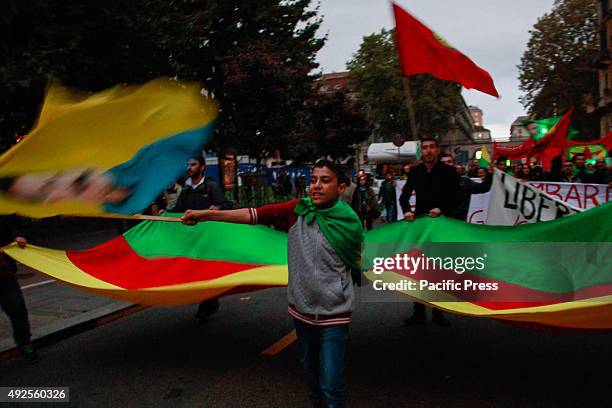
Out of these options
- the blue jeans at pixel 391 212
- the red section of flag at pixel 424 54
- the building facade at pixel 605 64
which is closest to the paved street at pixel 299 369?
the red section of flag at pixel 424 54

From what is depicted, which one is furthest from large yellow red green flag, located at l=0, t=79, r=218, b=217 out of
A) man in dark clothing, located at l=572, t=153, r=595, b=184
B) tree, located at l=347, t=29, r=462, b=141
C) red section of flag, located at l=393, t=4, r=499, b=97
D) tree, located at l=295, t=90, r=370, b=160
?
tree, located at l=347, t=29, r=462, b=141

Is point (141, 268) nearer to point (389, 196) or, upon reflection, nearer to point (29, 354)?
point (29, 354)

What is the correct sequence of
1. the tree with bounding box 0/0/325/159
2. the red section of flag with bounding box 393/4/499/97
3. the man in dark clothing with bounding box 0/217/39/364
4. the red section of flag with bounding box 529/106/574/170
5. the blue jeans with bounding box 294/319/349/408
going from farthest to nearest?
1. the red section of flag with bounding box 529/106/574/170
2. the tree with bounding box 0/0/325/159
3. the red section of flag with bounding box 393/4/499/97
4. the man in dark clothing with bounding box 0/217/39/364
5. the blue jeans with bounding box 294/319/349/408

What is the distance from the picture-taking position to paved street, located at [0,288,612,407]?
3.67 metres

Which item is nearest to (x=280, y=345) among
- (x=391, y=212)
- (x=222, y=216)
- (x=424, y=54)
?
(x=222, y=216)

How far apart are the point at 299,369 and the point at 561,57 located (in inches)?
1417

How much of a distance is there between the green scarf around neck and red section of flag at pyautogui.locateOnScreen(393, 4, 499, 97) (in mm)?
3459

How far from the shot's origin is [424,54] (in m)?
5.74

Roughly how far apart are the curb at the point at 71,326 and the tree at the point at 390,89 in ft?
142

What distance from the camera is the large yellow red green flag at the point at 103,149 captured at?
3367 millimetres

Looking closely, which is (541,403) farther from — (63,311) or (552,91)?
(552,91)

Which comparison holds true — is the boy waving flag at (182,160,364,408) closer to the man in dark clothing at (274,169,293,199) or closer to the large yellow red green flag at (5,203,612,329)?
the large yellow red green flag at (5,203,612,329)

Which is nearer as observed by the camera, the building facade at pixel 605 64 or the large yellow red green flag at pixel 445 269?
the large yellow red green flag at pixel 445 269

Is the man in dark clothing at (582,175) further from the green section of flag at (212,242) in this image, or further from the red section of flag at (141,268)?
the red section of flag at (141,268)
